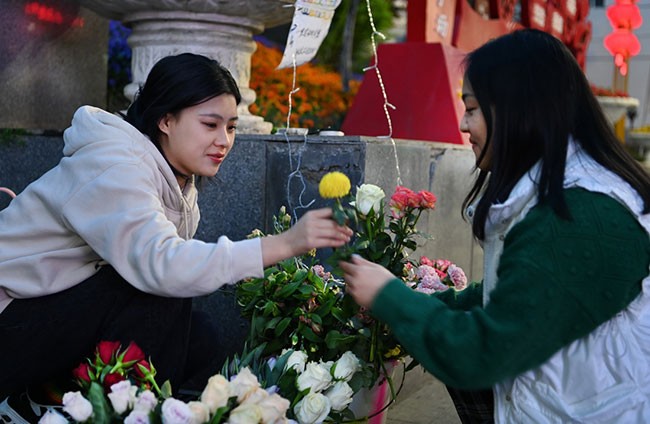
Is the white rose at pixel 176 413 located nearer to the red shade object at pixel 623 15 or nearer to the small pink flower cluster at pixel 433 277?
the small pink flower cluster at pixel 433 277

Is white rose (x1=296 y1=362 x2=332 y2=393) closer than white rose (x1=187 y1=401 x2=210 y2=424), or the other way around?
white rose (x1=187 y1=401 x2=210 y2=424)

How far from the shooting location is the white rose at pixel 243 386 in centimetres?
176

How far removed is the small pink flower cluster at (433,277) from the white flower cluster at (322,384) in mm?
375

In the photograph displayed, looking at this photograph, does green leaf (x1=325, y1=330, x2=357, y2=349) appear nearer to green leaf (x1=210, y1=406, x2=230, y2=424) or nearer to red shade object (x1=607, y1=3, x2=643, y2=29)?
green leaf (x1=210, y1=406, x2=230, y2=424)

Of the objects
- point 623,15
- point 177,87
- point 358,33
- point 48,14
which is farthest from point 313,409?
point 358,33

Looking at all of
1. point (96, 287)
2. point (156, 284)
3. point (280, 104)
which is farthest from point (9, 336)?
point (280, 104)

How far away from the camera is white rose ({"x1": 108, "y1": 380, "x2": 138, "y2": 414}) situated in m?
1.68

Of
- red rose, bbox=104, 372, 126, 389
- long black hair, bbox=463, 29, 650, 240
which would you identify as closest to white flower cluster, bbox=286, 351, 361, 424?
red rose, bbox=104, 372, 126, 389

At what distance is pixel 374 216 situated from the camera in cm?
217

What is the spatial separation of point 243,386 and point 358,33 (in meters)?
9.74

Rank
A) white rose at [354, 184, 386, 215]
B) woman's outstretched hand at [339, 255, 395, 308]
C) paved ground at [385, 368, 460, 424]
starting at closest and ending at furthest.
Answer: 1. woman's outstretched hand at [339, 255, 395, 308]
2. white rose at [354, 184, 386, 215]
3. paved ground at [385, 368, 460, 424]

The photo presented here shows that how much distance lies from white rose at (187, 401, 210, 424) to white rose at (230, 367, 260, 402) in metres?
0.09

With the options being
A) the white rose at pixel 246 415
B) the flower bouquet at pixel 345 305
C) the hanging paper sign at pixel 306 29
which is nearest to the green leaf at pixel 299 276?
the flower bouquet at pixel 345 305

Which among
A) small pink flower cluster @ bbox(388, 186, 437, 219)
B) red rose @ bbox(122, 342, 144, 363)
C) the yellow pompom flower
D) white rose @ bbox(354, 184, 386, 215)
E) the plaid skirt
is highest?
the yellow pompom flower
